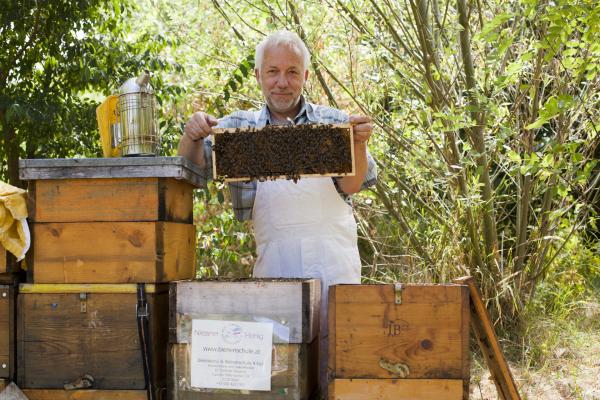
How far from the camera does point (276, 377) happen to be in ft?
8.30

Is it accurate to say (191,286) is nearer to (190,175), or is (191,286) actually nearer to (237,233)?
(190,175)

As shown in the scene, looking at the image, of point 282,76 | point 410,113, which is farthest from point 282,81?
point 410,113

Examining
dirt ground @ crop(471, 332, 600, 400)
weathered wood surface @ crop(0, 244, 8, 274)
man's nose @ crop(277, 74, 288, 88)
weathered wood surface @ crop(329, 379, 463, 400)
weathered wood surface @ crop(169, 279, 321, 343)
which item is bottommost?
dirt ground @ crop(471, 332, 600, 400)

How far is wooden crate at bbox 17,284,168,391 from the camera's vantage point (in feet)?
8.73

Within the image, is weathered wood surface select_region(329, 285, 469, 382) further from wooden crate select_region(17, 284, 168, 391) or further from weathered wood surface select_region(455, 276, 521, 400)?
wooden crate select_region(17, 284, 168, 391)

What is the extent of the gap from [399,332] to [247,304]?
0.54 metres

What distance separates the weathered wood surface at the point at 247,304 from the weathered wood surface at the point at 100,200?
31 centimetres

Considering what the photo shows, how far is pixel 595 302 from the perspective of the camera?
5.50 meters

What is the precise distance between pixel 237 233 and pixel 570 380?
2464mm

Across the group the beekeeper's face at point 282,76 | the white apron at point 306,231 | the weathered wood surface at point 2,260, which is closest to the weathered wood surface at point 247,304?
the white apron at point 306,231

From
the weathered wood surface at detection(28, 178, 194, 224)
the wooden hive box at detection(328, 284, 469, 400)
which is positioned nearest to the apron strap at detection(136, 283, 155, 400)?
the weathered wood surface at detection(28, 178, 194, 224)

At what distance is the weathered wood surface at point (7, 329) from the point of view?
2713 mm

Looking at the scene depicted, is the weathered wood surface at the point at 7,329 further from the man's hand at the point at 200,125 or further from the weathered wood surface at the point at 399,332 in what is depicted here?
the weathered wood surface at the point at 399,332

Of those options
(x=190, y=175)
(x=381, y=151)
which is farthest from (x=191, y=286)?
(x=381, y=151)
